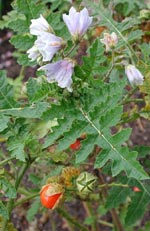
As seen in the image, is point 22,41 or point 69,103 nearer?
point 69,103

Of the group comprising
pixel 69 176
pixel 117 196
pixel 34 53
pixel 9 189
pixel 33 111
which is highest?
pixel 34 53

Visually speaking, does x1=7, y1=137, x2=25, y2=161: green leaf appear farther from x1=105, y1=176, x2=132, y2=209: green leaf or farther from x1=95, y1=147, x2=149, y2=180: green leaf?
x1=105, y1=176, x2=132, y2=209: green leaf

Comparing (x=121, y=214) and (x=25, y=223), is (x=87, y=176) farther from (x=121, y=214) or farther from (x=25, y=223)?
(x=25, y=223)

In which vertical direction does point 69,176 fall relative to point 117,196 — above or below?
above

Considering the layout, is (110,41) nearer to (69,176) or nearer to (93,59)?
(93,59)

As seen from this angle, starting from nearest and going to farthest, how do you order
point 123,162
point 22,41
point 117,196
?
point 123,162
point 22,41
point 117,196

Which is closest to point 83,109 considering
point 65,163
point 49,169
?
point 65,163

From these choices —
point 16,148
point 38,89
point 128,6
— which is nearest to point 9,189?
point 16,148
